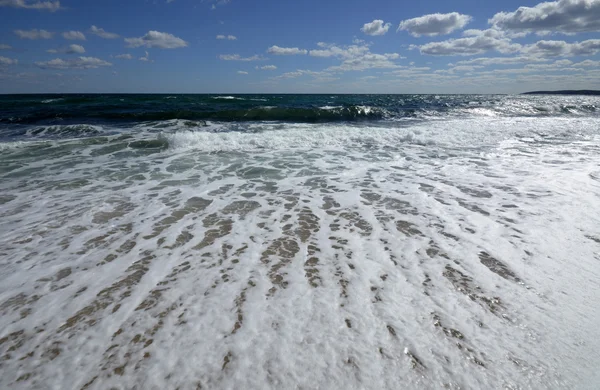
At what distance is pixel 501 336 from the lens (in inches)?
88.9

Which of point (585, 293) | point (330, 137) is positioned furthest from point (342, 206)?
point (330, 137)

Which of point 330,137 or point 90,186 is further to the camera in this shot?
point 330,137

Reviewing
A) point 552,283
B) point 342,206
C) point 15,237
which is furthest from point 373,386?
point 15,237

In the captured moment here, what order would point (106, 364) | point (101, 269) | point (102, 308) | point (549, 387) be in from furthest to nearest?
point (101, 269)
point (102, 308)
point (106, 364)
point (549, 387)

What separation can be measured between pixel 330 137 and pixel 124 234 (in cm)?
912

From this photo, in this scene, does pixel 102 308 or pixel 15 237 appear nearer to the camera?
pixel 102 308

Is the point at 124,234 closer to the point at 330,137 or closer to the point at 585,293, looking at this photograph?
the point at 585,293

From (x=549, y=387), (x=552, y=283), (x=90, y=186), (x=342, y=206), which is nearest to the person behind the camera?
(x=549, y=387)

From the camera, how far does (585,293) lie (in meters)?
2.72

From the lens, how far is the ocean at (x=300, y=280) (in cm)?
204

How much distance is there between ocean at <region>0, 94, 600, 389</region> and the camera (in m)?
2.04

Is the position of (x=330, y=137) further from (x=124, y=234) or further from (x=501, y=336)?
(x=501, y=336)

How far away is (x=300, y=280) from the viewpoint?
300cm

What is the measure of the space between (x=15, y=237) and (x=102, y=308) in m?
2.26
